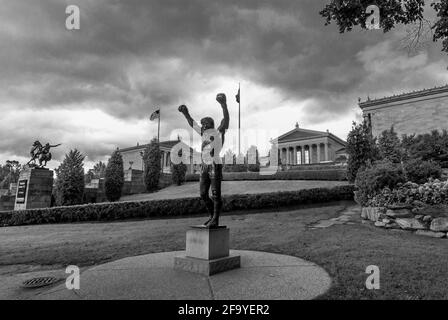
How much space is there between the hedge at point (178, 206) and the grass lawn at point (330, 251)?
9.96ft

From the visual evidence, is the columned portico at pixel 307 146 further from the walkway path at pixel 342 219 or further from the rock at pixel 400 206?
the rock at pixel 400 206

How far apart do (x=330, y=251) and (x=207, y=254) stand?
3.30m

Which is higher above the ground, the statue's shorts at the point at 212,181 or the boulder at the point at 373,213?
the statue's shorts at the point at 212,181

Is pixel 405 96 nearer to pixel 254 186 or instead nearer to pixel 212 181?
pixel 254 186

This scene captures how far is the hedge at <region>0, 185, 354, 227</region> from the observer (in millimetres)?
15945

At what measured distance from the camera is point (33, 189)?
862 inches

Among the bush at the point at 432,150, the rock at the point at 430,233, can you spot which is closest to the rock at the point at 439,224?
the rock at the point at 430,233

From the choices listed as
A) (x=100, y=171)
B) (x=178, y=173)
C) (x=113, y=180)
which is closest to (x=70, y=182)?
(x=113, y=180)

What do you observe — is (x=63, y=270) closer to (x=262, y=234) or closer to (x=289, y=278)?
(x=289, y=278)

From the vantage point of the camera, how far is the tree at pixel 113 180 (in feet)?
94.2

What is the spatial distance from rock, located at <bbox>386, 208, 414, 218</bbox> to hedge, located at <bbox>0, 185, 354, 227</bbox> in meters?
6.14

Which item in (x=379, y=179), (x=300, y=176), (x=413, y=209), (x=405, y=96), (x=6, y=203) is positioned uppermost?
(x=405, y=96)
